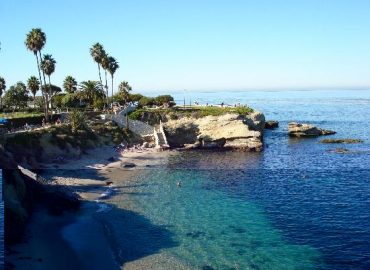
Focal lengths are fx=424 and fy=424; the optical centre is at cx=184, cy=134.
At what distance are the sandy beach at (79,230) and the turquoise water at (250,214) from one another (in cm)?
140

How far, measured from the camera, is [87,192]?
2039 inches

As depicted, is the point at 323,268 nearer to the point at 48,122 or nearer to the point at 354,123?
the point at 48,122

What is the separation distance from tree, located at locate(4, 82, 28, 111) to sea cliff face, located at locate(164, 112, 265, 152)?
121 ft

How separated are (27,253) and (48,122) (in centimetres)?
4920

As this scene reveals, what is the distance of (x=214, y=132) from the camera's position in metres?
89.8

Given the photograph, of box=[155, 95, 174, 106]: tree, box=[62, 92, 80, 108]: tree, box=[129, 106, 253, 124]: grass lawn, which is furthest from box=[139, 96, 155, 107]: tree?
box=[62, 92, 80, 108]: tree

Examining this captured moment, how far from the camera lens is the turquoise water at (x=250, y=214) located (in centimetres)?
3419

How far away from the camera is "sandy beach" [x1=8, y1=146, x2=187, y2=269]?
33031 millimetres

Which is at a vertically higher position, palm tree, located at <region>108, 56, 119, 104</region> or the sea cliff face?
palm tree, located at <region>108, 56, 119, 104</region>

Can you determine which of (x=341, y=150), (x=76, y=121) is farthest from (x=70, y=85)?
(x=341, y=150)

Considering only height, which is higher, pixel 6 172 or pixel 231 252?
pixel 6 172

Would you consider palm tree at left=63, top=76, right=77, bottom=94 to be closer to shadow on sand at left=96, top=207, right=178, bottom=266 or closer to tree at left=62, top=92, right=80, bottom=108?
tree at left=62, top=92, right=80, bottom=108

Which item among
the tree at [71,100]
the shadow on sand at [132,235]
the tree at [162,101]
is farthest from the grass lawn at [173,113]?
the shadow on sand at [132,235]

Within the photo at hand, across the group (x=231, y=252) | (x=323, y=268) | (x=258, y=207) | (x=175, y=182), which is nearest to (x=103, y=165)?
(x=175, y=182)
